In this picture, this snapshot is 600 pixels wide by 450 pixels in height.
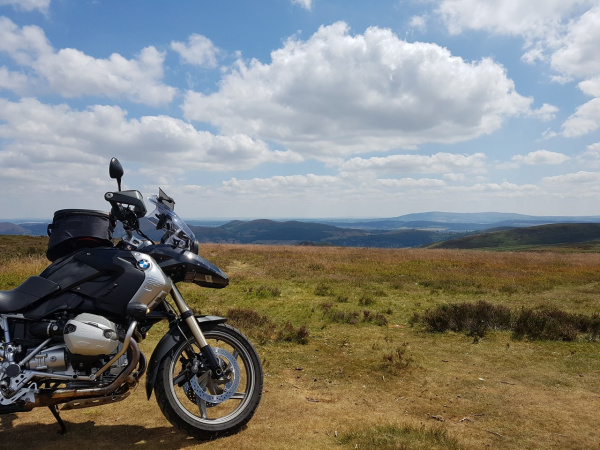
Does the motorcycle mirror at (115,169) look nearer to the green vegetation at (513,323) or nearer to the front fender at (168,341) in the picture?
the front fender at (168,341)

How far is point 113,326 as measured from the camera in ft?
12.5

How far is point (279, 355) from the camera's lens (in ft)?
25.8

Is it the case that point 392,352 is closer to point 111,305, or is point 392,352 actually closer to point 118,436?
point 118,436

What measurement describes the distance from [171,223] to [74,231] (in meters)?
0.98

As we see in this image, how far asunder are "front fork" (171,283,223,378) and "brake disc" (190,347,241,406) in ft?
0.34

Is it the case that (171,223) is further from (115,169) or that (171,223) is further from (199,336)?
(199,336)

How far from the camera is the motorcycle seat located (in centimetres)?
379

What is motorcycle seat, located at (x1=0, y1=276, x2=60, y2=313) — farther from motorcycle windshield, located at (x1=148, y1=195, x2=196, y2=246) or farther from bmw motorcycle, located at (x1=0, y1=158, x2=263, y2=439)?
motorcycle windshield, located at (x1=148, y1=195, x2=196, y2=246)

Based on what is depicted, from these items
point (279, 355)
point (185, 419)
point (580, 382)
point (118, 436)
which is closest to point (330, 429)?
point (185, 419)

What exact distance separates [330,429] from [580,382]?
5.06 metres

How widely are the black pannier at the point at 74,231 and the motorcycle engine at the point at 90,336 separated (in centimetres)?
81

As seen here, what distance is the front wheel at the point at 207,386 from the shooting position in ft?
13.2

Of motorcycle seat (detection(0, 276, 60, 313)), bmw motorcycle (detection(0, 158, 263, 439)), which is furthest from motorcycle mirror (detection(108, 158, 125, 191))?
motorcycle seat (detection(0, 276, 60, 313))

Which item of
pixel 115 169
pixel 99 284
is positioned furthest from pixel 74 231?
pixel 115 169
